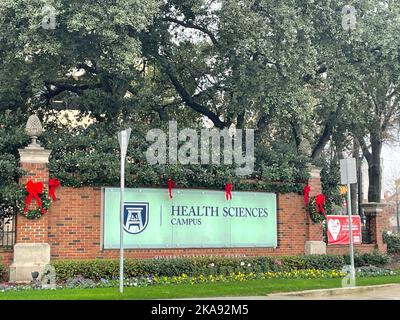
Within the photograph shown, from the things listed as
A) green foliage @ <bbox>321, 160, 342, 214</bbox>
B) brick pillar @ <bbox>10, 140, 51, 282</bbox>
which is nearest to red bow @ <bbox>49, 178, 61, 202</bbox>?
brick pillar @ <bbox>10, 140, 51, 282</bbox>

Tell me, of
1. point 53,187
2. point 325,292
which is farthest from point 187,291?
point 53,187

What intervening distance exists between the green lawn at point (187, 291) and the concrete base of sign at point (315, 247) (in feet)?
12.3

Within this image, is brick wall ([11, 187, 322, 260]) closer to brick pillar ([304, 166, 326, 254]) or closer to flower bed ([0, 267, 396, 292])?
flower bed ([0, 267, 396, 292])

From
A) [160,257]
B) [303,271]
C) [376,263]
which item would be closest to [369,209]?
[376,263]

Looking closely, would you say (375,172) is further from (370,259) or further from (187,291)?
(187,291)

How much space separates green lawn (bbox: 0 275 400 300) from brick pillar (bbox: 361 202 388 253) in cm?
671

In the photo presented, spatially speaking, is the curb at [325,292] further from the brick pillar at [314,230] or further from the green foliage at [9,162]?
the green foliage at [9,162]

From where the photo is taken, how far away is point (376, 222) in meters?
22.7

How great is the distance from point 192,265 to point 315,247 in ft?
16.5

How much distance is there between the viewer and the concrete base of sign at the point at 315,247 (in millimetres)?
19781

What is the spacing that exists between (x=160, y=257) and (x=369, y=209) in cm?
975

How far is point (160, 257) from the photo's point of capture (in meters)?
17.3

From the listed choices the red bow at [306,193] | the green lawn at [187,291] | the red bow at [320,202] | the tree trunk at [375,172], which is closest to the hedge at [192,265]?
the red bow at [320,202]

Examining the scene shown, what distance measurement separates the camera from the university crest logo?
17031 millimetres
